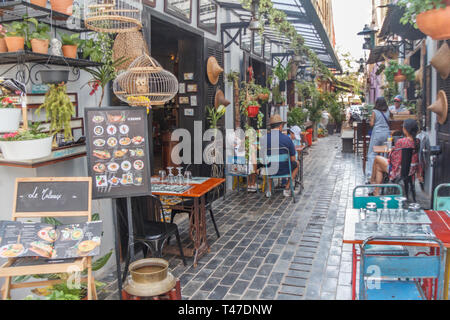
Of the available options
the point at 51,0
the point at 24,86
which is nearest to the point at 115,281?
the point at 24,86

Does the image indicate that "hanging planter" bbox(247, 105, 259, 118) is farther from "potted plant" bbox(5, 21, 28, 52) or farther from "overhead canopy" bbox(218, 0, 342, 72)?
"potted plant" bbox(5, 21, 28, 52)

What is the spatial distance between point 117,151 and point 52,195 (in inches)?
32.3

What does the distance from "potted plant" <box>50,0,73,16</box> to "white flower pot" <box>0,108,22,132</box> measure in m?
0.98

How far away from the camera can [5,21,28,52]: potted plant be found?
318cm

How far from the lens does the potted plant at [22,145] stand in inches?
122

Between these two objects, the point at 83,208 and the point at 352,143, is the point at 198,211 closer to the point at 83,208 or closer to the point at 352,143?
the point at 83,208

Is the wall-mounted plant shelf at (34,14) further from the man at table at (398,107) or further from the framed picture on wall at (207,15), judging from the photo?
the man at table at (398,107)

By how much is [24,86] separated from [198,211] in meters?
2.28

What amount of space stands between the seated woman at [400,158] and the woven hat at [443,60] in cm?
91

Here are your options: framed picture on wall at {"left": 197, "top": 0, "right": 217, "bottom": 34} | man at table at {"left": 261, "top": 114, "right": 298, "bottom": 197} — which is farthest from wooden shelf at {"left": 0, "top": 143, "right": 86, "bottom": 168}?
man at table at {"left": 261, "top": 114, "right": 298, "bottom": 197}

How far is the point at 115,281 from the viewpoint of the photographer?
4262mm

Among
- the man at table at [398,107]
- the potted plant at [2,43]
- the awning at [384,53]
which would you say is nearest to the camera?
the potted plant at [2,43]

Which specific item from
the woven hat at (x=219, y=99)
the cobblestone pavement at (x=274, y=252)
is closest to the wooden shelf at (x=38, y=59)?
the cobblestone pavement at (x=274, y=252)

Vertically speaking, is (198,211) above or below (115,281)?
above
